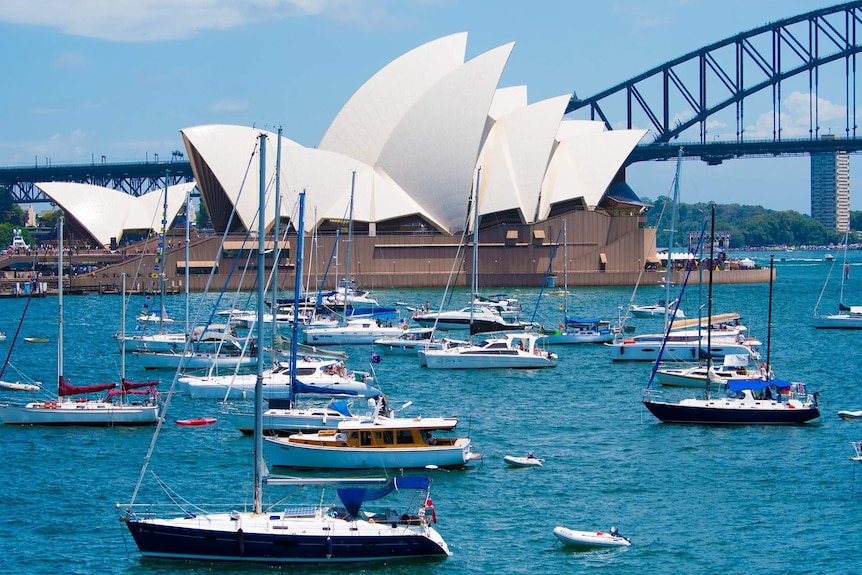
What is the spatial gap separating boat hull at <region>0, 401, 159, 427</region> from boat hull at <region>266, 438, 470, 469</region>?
582cm

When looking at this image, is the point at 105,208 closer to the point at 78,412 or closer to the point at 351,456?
the point at 78,412

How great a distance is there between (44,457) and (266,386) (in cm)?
614

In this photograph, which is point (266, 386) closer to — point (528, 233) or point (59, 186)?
point (528, 233)

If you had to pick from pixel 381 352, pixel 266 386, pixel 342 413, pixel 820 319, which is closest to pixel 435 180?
pixel 820 319

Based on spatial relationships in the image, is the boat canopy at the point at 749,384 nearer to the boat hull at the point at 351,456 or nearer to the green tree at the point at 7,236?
the boat hull at the point at 351,456

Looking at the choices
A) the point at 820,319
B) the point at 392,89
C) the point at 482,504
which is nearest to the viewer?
the point at 482,504

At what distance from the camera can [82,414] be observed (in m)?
28.3

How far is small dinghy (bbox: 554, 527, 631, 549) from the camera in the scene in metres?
19.3

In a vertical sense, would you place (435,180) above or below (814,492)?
above

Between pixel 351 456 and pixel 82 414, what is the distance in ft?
25.6

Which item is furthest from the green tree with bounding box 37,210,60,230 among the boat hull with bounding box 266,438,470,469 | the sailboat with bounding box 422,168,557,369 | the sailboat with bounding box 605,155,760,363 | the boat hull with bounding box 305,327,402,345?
the boat hull with bounding box 266,438,470,469

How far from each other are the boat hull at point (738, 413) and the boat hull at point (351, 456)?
6746 mm

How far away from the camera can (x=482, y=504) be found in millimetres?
21656

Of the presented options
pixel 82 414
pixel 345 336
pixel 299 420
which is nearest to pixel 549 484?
pixel 299 420
